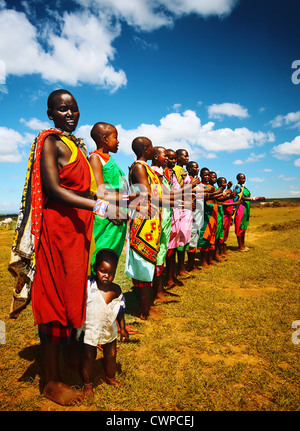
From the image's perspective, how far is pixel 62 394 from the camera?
2033mm

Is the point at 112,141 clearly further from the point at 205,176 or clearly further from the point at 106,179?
the point at 205,176

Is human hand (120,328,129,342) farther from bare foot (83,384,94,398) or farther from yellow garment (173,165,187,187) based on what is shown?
yellow garment (173,165,187,187)

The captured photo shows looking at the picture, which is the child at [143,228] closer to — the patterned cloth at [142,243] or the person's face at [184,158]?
the patterned cloth at [142,243]

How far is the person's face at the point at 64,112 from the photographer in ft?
6.68

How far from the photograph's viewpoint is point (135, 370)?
97.9 inches

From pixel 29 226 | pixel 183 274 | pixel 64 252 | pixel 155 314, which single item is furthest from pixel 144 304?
pixel 183 274

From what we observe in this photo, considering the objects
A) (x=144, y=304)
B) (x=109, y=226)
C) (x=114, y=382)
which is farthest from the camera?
(x=144, y=304)

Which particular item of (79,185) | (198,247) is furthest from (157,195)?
(198,247)

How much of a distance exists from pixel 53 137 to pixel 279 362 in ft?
10.0

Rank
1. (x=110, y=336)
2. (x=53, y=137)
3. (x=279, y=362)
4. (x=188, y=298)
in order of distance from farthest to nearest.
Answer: (x=188, y=298), (x=279, y=362), (x=110, y=336), (x=53, y=137)

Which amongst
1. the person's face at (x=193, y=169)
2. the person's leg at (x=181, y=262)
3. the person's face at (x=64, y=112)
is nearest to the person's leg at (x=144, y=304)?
the person's face at (x=64, y=112)

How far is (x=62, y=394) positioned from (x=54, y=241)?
4.06ft

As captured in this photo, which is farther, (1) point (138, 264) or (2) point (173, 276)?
(2) point (173, 276)

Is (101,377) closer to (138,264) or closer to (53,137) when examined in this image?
(138,264)
